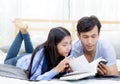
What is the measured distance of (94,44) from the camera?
65.9 inches

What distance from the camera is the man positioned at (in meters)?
1.63

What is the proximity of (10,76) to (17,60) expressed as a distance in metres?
0.61

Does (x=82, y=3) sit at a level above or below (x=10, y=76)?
above

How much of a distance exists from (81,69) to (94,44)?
31cm

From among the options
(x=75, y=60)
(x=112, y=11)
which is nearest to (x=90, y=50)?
(x=75, y=60)

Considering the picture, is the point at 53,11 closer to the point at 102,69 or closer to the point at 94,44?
the point at 94,44

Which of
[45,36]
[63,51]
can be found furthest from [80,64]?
[45,36]

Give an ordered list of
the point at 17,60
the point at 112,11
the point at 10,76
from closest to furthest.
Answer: the point at 10,76 < the point at 17,60 < the point at 112,11

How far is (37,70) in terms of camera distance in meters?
1.55

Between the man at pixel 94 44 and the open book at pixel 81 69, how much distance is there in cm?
17

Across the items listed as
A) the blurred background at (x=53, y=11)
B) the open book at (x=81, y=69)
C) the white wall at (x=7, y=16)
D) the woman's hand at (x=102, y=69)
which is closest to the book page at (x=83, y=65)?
the open book at (x=81, y=69)

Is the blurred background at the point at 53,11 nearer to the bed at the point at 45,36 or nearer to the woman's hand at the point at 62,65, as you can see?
the bed at the point at 45,36

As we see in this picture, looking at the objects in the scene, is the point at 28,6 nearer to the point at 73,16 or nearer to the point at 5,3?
the point at 5,3

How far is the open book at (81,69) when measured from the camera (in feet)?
4.38
